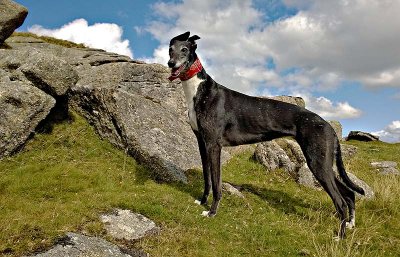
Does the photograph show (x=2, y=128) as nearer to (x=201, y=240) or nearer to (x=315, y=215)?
(x=201, y=240)

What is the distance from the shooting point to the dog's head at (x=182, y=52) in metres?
11.3

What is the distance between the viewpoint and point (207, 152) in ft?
38.3

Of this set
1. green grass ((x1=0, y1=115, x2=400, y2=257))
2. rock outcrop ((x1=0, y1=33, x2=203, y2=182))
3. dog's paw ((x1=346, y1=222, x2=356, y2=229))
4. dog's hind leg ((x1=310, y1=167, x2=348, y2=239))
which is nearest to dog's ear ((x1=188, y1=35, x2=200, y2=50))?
rock outcrop ((x1=0, y1=33, x2=203, y2=182))

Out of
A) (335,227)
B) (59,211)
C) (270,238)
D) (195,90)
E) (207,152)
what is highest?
(195,90)

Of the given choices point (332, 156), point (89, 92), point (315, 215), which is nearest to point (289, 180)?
point (315, 215)

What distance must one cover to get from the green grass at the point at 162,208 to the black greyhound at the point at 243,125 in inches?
38.7

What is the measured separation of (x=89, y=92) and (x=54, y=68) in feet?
6.21

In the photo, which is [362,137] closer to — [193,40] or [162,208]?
[193,40]

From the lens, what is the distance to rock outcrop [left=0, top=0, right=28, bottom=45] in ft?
66.1

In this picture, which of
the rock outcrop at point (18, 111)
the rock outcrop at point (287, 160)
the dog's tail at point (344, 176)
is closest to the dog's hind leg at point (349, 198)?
the dog's tail at point (344, 176)

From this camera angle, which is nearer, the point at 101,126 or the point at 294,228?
the point at 294,228

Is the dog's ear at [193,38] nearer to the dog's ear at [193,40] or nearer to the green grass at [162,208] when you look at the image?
the dog's ear at [193,40]

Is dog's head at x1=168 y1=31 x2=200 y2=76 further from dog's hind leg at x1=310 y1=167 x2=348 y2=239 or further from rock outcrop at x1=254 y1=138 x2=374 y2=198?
rock outcrop at x1=254 y1=138 x2=374 y2=198

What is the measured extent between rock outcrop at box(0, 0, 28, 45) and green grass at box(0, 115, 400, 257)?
8.30 metres
